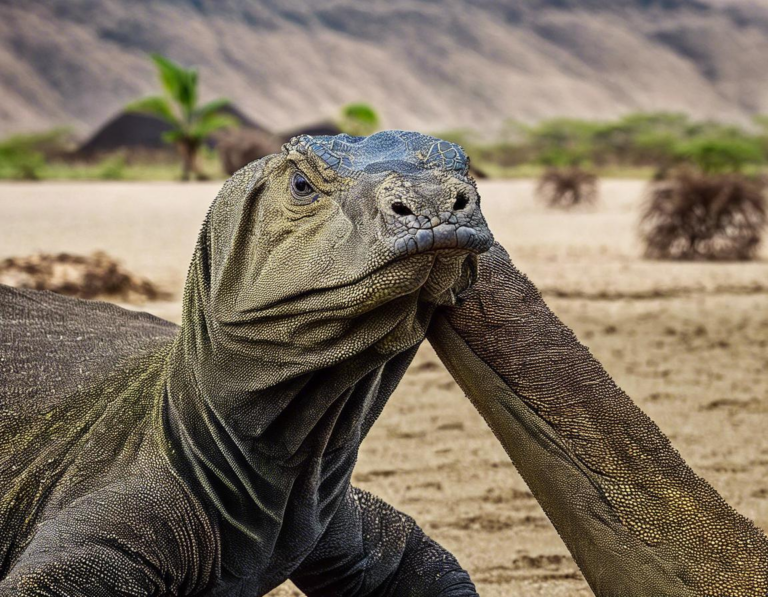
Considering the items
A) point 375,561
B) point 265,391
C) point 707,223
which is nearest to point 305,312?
point 265,391

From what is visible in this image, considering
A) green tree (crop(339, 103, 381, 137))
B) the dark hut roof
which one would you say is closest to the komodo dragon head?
green tree (crop(339, 103, 381, 137))

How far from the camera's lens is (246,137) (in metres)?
31.4

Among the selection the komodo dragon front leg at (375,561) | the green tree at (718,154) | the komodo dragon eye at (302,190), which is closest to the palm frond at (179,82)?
the green tree at (718,154)

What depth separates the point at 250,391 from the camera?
2490mm

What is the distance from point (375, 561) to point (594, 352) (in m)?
4.62

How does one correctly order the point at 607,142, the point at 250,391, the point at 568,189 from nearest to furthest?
the point at 250,391 → the point at 568,189 → the point at 607,142

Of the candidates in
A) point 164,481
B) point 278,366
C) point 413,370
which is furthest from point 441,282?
point 413,370

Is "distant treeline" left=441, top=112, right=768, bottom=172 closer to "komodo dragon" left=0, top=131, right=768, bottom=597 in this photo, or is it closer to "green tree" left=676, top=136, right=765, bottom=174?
"green tree" left=676, top=136, right=765, bottom=174

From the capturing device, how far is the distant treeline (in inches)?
1639

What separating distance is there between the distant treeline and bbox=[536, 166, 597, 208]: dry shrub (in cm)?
840

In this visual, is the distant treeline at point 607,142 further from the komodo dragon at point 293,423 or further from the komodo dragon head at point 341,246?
the komodo dragon head at point 341,246

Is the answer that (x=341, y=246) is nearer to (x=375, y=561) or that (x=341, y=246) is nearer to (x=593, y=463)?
(x=593, y=463)

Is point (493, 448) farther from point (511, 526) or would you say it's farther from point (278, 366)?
point (278, 366)

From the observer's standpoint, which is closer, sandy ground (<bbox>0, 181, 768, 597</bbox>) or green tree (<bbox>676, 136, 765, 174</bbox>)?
sandy ground (<bbox>0, 181, 768, 597</bbox>)
